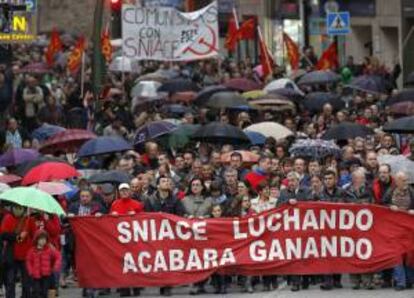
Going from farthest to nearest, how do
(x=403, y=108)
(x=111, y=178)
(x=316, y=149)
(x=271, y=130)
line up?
1. (x=403, y=108)
2. (x=271, y=130)
3. (x=316, y=149)
4. (x=111, y=178)

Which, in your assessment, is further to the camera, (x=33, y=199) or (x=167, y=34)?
(x=167, y=34)

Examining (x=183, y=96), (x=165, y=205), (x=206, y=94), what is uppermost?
(x=206, y=94)

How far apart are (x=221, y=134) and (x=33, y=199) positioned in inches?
273

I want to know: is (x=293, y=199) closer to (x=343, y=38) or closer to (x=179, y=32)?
(x=179, y=32)

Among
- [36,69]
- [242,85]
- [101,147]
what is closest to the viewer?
[101,147]

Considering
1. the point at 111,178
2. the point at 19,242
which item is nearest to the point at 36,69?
the point at 111,178

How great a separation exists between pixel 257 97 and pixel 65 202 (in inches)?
402

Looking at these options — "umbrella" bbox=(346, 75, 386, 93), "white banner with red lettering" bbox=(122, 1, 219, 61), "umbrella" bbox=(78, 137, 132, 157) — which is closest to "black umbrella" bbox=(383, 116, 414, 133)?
"umbrella" bbox=(78, 137, 132, 157)

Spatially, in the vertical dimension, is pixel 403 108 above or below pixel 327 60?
below

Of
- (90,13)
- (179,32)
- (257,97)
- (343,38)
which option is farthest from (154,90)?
(90,13)

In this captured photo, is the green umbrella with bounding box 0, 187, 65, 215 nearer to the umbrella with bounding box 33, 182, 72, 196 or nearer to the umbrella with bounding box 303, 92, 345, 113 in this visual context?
the umbrella with bounding box 33, 182, 72, 196

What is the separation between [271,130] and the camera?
26.5 m

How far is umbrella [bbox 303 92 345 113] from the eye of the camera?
30.1 meters

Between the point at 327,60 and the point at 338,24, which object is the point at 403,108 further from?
the point at 338,24
